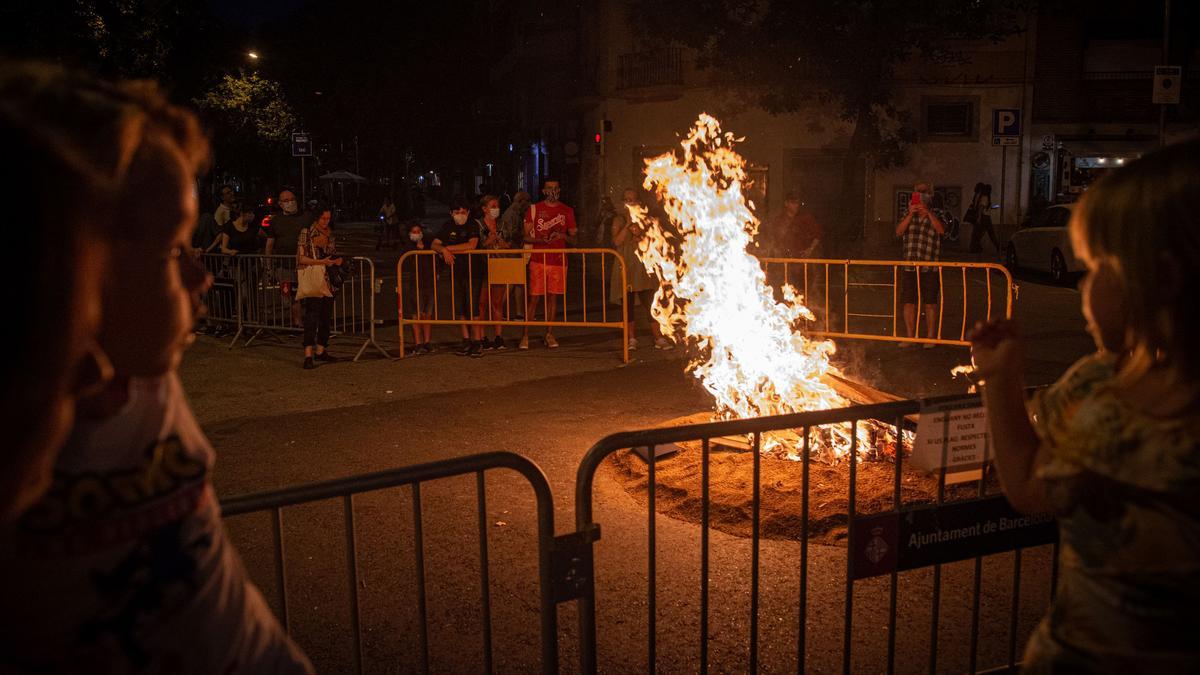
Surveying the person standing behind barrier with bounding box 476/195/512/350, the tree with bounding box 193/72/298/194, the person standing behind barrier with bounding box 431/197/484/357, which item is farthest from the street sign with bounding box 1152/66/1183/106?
the tree with bounding box 193/72/298/194

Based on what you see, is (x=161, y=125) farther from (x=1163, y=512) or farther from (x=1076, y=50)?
(x=1076, y=50)

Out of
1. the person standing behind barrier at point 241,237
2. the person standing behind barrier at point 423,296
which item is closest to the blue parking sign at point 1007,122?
the person standing behind barrier at point 423,296

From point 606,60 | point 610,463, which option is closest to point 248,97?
point 606,60

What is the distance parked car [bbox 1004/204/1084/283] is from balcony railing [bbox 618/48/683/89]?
46.6ft

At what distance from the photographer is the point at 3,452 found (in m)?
1.22

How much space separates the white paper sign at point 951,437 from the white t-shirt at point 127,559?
2.46 m

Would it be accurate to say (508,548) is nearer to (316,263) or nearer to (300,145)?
(316,263)

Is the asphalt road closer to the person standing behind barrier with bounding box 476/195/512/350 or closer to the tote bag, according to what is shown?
the tote bag

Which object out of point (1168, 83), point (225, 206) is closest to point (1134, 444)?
point (1168, 83)

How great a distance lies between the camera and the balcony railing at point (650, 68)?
34.2 metres

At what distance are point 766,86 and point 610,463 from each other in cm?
2545

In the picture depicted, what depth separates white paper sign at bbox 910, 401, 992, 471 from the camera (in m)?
3.42

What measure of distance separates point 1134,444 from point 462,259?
11682 mm

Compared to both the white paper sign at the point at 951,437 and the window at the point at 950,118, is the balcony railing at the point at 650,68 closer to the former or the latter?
the window at the point at 950,118
